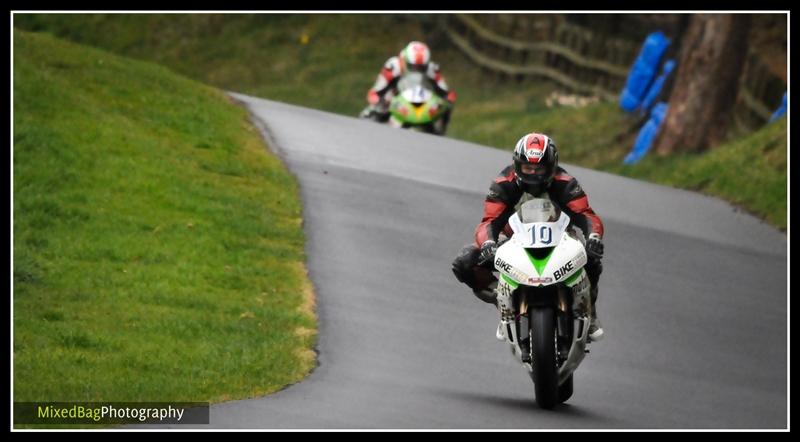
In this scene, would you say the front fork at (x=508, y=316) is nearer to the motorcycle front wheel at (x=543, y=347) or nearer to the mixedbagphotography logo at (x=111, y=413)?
the motorcycle front wheel at (x=543, y=347)

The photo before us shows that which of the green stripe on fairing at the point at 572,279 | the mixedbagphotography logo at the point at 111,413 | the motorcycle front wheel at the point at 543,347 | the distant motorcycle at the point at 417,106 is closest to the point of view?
the mixedbagphotography logo at the point at 111,413

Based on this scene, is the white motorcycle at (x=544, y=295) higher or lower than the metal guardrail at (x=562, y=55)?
lower

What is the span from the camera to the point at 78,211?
18000 mm

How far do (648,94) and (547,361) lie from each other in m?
23.7

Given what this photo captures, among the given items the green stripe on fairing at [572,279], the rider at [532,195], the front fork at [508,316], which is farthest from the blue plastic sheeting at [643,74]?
the green stripe on fairing at [572,279]

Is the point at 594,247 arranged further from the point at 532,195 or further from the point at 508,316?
the point at 508,316

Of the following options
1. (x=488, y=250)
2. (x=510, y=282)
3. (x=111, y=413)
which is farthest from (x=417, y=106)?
(x=111, y=413)

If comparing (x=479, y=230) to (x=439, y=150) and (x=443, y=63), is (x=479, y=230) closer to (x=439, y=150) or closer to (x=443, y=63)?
(x=439, y=150)

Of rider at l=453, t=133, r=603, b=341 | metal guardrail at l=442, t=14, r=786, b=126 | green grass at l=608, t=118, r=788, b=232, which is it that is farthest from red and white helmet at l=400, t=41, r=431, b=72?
rider at l=453, t=133, r=603, b=341

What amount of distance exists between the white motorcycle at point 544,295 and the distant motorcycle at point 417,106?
15.6 m

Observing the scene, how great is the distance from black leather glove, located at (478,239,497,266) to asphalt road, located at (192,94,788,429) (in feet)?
3.21

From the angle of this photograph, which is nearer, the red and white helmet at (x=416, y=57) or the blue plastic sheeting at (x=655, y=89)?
the red and white helmet at (x=416, y=57)

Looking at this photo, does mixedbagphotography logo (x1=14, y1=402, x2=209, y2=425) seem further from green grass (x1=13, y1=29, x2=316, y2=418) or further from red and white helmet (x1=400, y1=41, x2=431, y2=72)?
red and white helmet (x1=400, y1=41, x2=431, y2=72)

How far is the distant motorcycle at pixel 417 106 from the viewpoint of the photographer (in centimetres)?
2767
